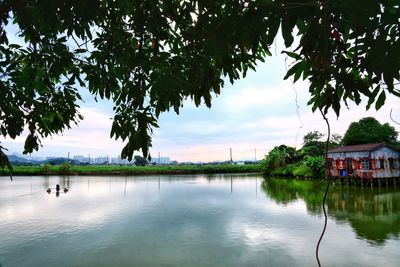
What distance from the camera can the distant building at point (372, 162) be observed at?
27859 millimetres

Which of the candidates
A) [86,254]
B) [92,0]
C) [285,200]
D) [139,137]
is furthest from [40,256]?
[285,200]

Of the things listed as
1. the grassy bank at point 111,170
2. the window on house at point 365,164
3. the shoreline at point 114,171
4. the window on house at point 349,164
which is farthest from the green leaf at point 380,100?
the grassy bank at point 111,170

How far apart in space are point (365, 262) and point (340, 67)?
8.86 metres

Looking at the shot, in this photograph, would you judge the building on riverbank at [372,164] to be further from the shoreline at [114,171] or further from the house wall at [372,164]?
the shoreline at [114,171]

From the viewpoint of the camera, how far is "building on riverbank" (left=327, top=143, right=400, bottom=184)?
27859 millimetres

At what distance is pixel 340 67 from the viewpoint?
6.25 feet

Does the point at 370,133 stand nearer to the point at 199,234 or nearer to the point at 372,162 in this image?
the point at 372,162

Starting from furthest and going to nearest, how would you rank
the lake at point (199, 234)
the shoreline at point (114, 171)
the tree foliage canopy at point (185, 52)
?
1. the shoreline at point (114, 171)
2. the lake at point (199, 234)
3. the tree foliage canopy at point (185, 52)

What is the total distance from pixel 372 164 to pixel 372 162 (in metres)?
0.19

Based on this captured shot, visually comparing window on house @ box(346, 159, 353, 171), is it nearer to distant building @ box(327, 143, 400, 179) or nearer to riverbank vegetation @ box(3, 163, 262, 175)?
distant building @ box(327, 143, 400, 179)

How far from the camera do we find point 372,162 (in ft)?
91.5

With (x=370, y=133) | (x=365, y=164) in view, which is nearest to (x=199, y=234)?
(x=365, y=164)

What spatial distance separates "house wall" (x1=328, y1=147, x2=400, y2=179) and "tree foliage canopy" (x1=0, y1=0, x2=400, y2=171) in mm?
28996

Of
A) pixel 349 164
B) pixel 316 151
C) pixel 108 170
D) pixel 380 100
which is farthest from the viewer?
pixel 108 170
